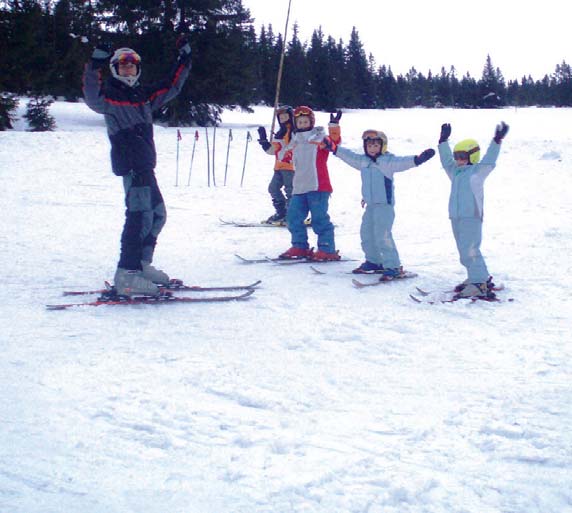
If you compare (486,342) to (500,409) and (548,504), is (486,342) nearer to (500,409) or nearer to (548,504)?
(500,409)

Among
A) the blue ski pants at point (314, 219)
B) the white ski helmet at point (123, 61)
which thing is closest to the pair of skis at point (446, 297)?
the blue ski pants at point (314, 219)

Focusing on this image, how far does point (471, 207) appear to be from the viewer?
17.4 ft

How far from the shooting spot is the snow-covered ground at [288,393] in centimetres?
228

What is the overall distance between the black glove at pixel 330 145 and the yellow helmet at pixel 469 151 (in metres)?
1.33

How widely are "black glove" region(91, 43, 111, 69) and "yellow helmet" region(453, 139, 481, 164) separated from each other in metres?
3.06

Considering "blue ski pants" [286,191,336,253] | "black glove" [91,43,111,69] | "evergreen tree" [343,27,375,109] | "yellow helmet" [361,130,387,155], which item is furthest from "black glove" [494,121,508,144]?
"evergreen tree" [343,27,375,109]

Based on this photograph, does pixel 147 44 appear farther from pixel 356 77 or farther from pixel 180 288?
pixel 356 77

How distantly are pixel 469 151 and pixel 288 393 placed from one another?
3.19 metres

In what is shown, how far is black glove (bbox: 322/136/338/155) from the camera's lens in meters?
6.26

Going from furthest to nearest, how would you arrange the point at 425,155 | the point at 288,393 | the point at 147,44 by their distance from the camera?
the point at 147,44, the point at 425,155, the point at 288,393

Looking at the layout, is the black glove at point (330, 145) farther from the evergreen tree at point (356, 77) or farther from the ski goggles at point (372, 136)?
the evergreen tree at point (356, 77)

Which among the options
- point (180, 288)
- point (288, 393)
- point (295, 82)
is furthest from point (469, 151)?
point (295, 82)

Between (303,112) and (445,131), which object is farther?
(303,112)

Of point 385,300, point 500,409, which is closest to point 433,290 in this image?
point 385,300
